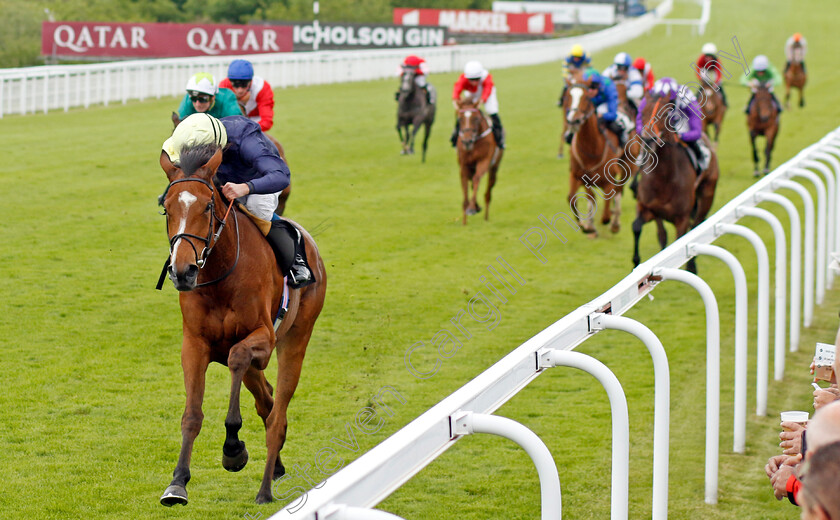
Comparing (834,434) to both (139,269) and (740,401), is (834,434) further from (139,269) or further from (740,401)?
(139,269)

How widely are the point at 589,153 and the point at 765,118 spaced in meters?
5.22

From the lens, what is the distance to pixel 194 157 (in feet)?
12.7

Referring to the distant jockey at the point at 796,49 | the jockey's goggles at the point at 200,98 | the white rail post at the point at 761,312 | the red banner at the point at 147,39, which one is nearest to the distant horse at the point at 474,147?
the jockey's goggles at the point at 200,98

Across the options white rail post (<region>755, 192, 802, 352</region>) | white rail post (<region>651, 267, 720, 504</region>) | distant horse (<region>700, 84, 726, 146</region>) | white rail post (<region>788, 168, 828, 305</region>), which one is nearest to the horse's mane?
white rail post (<region>651, 267, 720, 504</region>)

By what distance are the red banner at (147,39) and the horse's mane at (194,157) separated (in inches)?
870

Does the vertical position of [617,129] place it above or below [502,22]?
below

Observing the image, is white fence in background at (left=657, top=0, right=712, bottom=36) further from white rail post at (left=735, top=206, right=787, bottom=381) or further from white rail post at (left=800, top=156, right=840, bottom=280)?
white rail post at (left=735, top=206, right=787, bottom=381)

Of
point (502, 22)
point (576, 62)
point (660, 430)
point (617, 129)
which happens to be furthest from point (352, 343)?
point (502, 22)

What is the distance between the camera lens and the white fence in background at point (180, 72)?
17969 mm

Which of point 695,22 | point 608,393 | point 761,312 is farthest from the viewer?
point 695,22

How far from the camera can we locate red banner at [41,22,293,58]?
2459cm

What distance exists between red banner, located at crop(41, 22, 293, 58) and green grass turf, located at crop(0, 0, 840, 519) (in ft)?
31.2

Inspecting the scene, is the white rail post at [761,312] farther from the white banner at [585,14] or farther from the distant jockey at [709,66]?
the white banner at [585,14]

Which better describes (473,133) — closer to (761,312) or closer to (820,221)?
(820,221)
